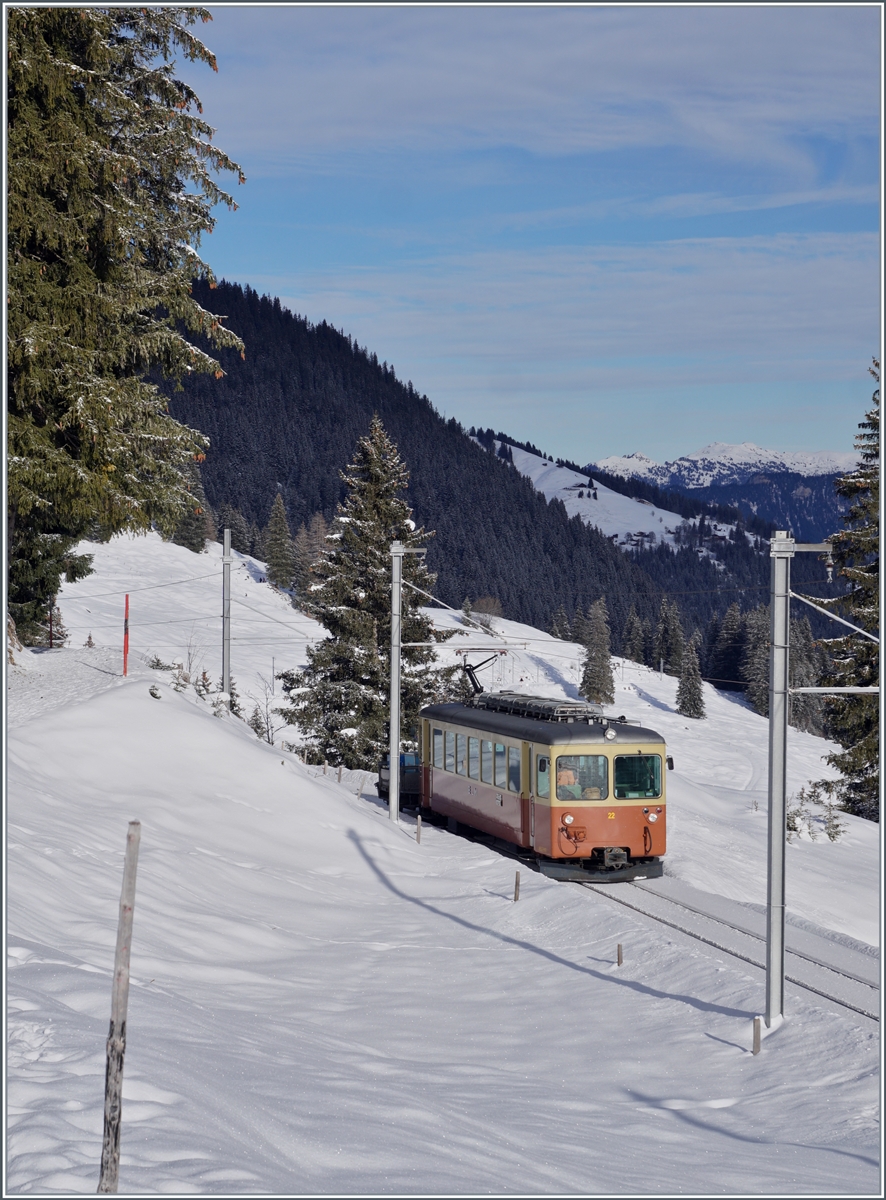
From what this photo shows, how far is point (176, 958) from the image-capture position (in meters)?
13.5

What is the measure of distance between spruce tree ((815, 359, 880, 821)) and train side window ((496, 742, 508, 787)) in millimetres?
11165

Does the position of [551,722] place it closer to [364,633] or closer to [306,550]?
[364,633]

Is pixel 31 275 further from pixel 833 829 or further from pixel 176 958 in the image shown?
pixel 833 829

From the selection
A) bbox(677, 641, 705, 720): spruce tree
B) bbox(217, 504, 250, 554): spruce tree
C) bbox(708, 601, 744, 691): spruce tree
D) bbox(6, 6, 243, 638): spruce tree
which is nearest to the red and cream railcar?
bbox(6, 6, 243, 638): spruce tree

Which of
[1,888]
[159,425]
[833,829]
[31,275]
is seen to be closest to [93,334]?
[31,275]

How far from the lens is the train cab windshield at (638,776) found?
21484 millimetres

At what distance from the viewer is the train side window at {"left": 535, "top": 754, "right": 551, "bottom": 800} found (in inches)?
829

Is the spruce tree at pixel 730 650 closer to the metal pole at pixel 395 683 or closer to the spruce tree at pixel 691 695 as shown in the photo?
the spruce tree at pixel 691 695

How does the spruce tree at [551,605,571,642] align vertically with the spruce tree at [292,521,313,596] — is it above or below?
below

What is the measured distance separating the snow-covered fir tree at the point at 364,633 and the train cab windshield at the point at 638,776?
49.2 feet

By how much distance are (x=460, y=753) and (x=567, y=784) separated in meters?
5.28

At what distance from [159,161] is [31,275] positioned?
495 centimetres

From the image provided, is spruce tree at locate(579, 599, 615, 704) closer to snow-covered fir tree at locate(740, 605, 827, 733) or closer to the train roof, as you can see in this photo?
snow-covered fir tree at locate(740, 605, 827, 733)

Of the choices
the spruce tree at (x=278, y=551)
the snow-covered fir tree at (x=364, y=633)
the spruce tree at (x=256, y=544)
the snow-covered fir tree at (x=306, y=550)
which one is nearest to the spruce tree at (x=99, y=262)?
the snow-covered fir tree at (x=364, y=633)
